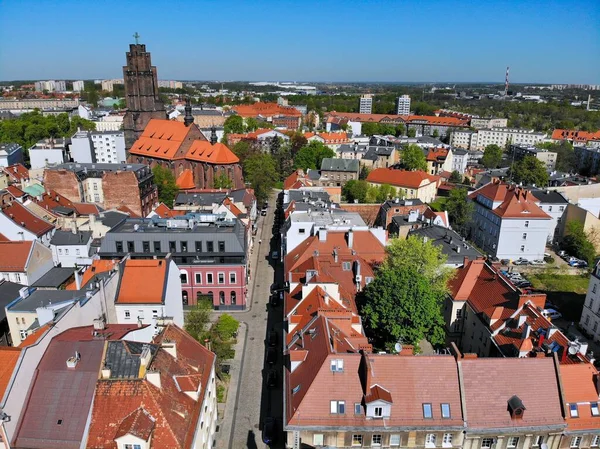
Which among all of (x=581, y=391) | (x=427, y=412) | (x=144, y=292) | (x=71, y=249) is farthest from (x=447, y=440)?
(x=71, y=249)

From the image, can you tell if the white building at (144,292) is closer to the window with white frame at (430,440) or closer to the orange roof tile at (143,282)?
the orange roof tile at (143,282)

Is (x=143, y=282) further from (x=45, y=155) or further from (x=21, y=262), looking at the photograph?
(x=45, y=155)

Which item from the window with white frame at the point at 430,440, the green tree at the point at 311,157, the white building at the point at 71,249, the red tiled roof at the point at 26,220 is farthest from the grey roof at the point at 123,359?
the green tree at the point at 311,157

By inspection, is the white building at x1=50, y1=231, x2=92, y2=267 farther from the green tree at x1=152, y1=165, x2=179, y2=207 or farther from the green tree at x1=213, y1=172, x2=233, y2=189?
the green tree at x1=213, y1=172, x2=233, y2=189

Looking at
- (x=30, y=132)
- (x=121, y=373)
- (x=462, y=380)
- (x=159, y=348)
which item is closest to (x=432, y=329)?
(x=462, y=380)

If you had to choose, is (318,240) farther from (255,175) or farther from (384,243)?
(255,175)

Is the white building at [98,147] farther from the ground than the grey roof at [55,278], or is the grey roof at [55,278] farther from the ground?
the white building at [98,147]
